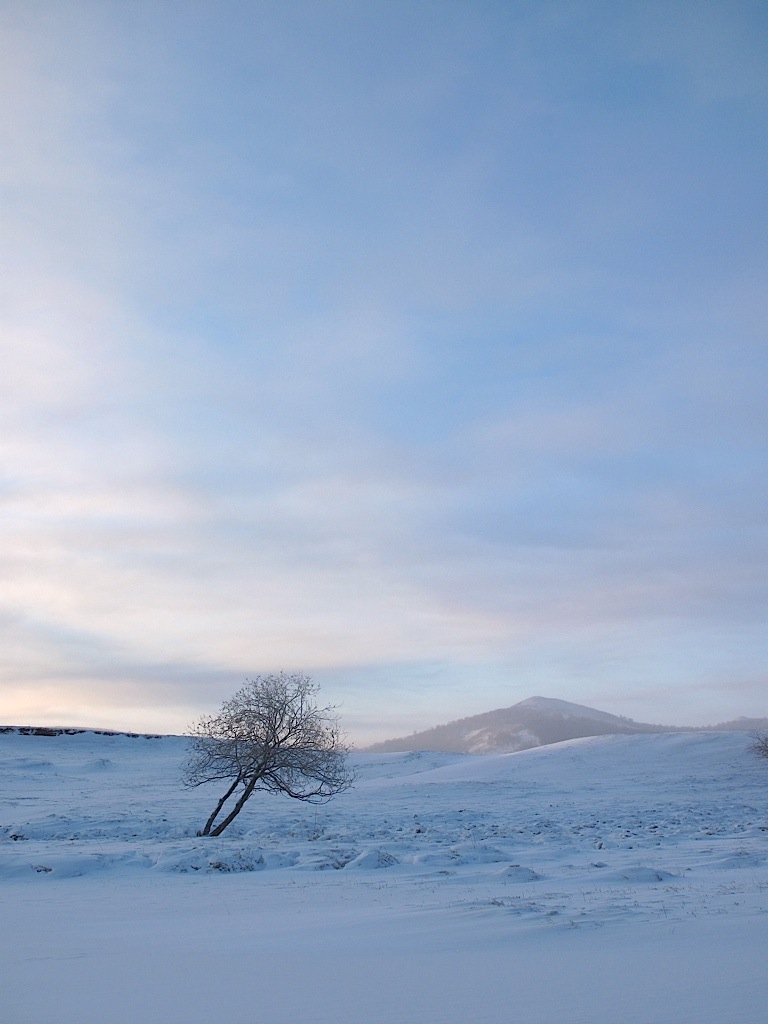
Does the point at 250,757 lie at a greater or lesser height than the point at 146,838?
greater

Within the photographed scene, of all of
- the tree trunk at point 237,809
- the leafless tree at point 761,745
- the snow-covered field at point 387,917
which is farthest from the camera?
the leafless tree at point 761,745

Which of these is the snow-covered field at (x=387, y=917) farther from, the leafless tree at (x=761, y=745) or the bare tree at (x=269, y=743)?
the leafless tree at (x=761, y=745)

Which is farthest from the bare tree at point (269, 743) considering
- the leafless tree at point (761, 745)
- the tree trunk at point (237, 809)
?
the leafless tree at point (761, 745)

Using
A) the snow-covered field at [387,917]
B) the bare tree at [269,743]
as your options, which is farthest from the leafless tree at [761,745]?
the bare tree at [269,743]

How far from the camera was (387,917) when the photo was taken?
35.3ft

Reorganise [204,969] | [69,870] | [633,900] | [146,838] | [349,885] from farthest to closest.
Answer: [146,838]
[69,870]
[349,885]
[633,900]
[204,969]

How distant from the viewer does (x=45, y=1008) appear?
6.54 m

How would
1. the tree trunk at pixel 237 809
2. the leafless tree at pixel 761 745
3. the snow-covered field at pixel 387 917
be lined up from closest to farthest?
the snow-covered field at pixel 387 917 < the tree trunk at pixel 237 809 < the leafless tree at pixel 761 745

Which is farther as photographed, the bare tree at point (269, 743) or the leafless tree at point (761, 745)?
the leafless tree at point (761, 745)

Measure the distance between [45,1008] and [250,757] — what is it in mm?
18375

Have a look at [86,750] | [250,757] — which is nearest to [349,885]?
[250,757]

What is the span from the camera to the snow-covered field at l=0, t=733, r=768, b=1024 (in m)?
6.74

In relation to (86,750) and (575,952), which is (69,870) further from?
(86,750)

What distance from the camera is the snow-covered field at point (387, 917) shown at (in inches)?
265
